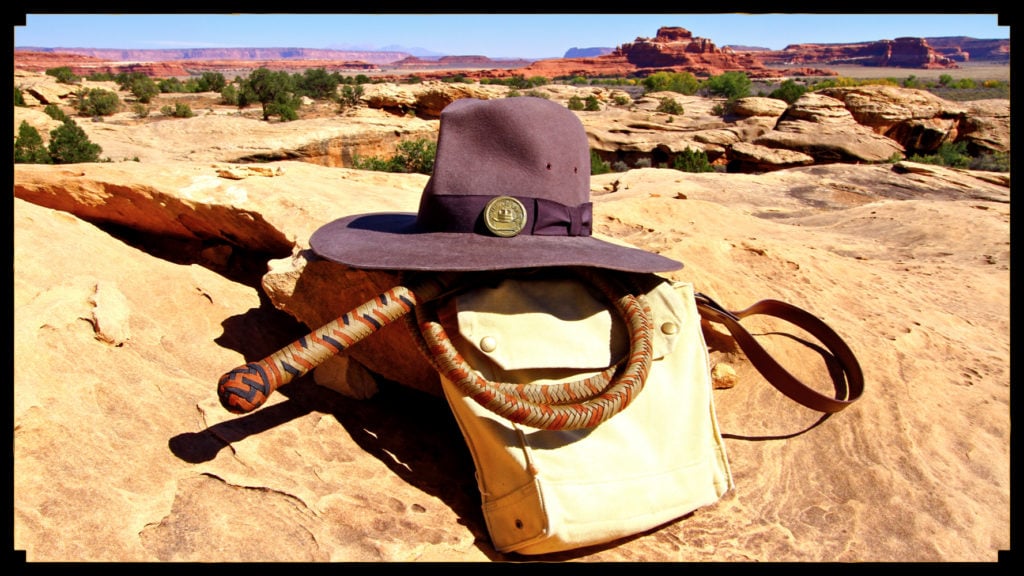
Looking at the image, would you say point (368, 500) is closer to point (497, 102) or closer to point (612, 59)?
point (497, 102)

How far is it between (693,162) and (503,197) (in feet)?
41.4

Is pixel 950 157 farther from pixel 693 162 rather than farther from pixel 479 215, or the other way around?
pixel 479 215

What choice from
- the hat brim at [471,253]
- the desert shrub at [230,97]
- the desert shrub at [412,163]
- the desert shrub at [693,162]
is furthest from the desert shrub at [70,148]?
the desert shrub at [230,97]

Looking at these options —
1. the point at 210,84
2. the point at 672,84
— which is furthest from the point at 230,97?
the point at 672,84

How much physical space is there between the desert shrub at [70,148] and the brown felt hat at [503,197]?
10.5 m

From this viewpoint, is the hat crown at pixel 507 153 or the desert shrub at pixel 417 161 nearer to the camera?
the hat crown at pixel 507 153

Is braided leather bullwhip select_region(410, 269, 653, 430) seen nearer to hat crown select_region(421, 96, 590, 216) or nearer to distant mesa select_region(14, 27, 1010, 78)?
hat crown select_region(421, 96, 590, 216)

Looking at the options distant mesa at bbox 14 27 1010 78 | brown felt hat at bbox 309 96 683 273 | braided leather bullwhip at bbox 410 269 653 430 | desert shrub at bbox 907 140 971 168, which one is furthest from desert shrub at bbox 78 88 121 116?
distant mesa at bbox 14 27 1010 78

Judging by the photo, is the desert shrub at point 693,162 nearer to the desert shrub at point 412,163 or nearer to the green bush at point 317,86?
the desert shrub at point 412,163

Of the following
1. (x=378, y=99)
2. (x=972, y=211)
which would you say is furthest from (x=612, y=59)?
(x=972, y=211)

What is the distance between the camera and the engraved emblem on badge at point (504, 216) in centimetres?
175
